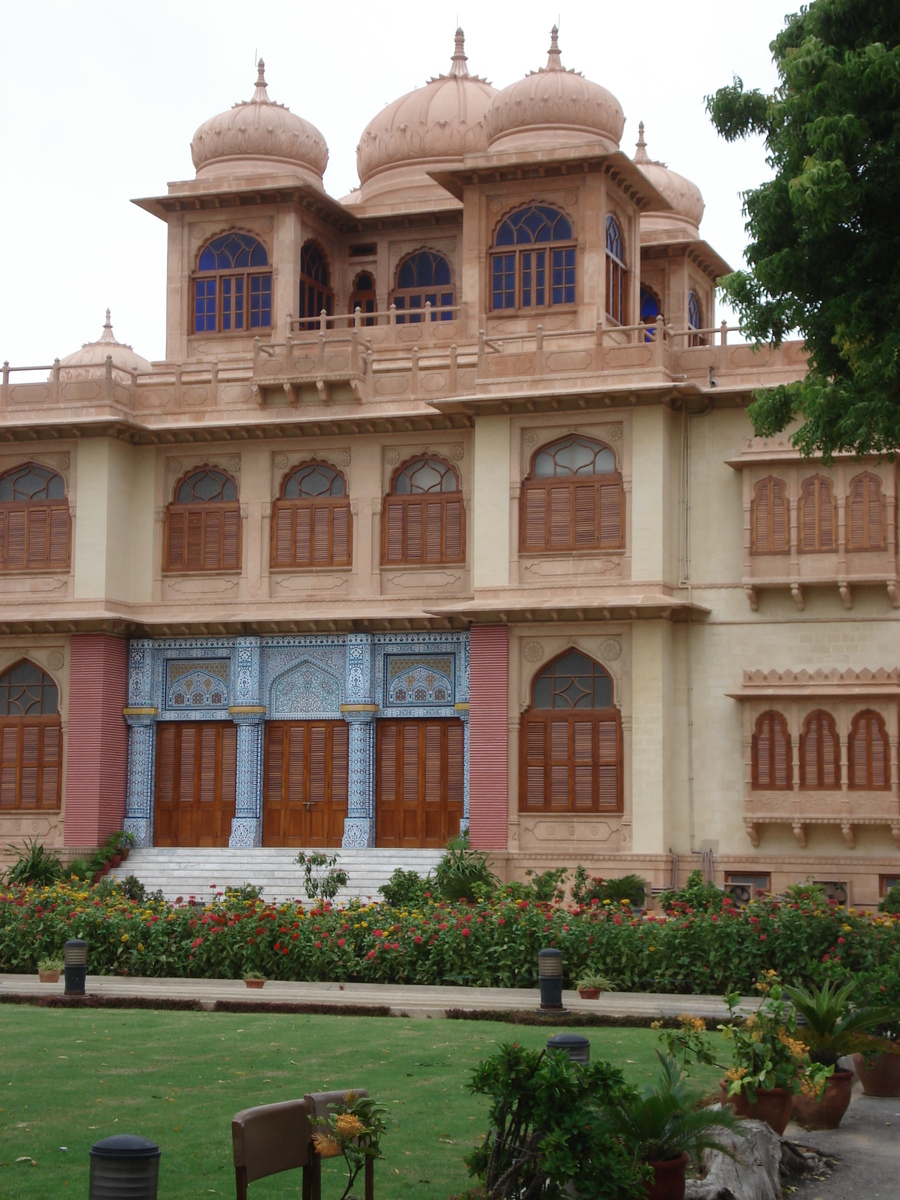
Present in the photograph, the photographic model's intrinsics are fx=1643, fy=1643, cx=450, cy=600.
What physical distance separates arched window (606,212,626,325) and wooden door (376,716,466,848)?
26.2 ft

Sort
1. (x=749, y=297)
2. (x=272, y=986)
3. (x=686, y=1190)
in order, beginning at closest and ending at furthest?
1. (x=686, y=1190)
2. (x=749, y=297)
3. (x=272, y=986)

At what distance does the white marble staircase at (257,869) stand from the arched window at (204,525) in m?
4.99

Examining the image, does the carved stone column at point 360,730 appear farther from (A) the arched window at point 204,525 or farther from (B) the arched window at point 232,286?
(B) the arched window at point 232,286

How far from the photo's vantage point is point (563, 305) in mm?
28750

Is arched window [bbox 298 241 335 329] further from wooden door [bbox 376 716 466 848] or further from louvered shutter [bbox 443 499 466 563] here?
wooden door [bbox 376 716 466 848]

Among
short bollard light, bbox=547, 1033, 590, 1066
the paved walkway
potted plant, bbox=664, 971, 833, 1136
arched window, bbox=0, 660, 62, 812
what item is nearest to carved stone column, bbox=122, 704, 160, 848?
arched window, bbox=0, 660, 62, 812

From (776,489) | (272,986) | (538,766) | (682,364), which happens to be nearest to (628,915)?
(272,986)

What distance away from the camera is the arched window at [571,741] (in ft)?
84.1

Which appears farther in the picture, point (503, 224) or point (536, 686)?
point (503, 224)

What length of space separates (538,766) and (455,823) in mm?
1991

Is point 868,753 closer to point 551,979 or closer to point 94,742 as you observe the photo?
point 551,979

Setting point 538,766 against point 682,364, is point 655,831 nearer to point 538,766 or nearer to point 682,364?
point 538,766

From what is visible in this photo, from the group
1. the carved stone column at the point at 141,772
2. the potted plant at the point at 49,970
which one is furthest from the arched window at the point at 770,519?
the potted plant at the point at 49,970

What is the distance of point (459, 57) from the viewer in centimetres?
3484
